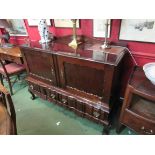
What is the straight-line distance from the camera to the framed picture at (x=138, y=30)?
4.23 feet

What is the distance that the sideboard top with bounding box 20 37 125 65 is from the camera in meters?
1.20

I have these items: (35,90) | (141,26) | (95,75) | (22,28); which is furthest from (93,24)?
(22,28)

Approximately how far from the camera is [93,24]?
1568mm

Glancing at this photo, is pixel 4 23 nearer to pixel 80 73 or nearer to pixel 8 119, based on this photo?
pixel 80 73

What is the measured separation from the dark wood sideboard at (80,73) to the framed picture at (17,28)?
35.0 inches

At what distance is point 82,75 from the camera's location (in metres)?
1.35

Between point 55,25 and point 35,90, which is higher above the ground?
point 55,25

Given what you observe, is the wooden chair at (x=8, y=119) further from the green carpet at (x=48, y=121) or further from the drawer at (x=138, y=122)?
the drawer at (x=138, y=122)

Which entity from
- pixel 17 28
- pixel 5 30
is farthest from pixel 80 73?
pixel 5 30

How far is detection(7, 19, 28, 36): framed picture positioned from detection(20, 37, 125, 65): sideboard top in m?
0.89

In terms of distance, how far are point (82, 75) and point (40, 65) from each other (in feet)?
2.05
